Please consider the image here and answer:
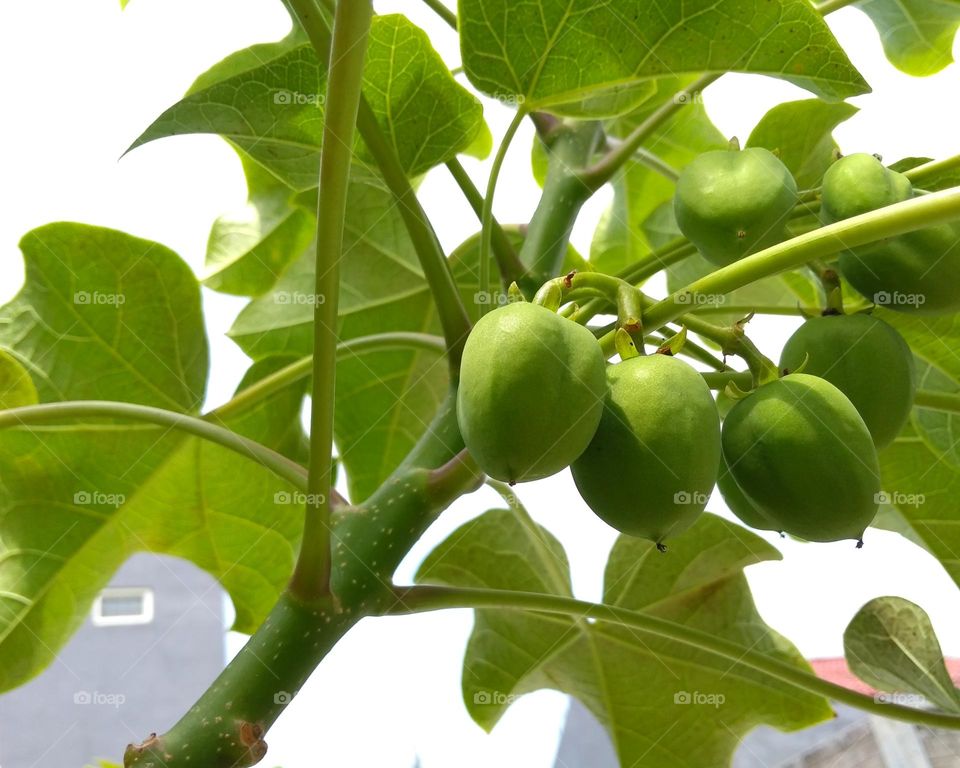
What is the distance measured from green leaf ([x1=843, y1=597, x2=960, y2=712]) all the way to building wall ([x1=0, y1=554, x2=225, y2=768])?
0.83 metres

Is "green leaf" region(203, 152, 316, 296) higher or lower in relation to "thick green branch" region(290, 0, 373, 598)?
higher

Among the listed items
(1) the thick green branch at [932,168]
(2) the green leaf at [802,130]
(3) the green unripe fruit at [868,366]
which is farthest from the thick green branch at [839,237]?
(2) the green leaf at [802,130]

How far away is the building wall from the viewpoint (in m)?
1.45

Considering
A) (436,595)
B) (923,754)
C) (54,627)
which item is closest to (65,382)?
(54,627)

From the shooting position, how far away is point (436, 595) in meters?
0.62

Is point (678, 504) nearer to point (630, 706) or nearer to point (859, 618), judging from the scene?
point (859, 618)
